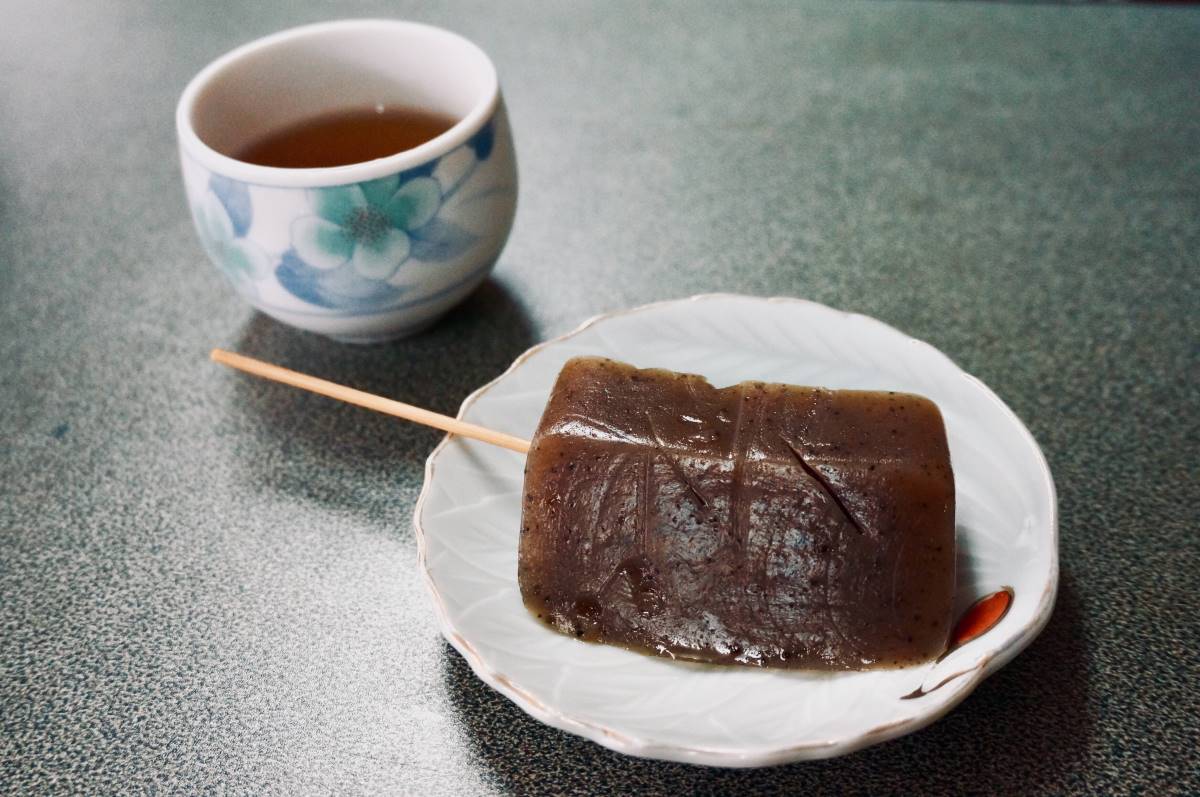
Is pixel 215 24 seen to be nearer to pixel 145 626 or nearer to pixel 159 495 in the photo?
pixel 159 495

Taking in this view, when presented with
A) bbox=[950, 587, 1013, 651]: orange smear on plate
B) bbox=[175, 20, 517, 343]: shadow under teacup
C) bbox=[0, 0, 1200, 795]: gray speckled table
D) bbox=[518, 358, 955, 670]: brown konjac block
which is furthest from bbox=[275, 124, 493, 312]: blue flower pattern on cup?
bbox=[950, 587, 1013, 651]: orange smear on plate

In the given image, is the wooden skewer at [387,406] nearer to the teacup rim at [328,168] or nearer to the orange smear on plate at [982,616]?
the teacup rim at [328,168]

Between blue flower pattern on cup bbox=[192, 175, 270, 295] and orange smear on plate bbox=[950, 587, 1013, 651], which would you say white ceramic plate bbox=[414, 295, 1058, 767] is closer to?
orange smear on plate bbox=[950, 587, 1013, 651]

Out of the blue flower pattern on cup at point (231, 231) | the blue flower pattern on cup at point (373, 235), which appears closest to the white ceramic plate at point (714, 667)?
the blue flower pattern on cup at point (373, 235)

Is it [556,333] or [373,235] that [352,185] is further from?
[556,333]

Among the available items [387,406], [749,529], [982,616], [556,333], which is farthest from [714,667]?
[556,333]

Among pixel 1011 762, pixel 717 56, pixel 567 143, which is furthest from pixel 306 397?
pixel 717 56
